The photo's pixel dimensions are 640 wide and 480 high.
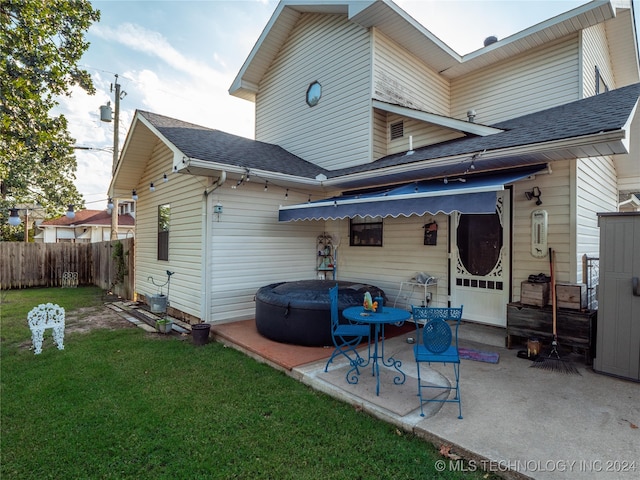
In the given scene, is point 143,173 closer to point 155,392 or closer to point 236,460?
point 155,392

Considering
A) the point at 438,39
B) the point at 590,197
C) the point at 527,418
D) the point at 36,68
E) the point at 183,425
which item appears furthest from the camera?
the point at 36,68

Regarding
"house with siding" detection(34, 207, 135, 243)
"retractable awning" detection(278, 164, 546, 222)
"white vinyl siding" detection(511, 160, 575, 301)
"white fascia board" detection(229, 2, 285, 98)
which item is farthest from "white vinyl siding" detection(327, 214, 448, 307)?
"house with siding" detection(34, 207, 135, 243)

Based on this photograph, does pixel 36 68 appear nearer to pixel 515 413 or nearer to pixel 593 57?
pixel 515 413

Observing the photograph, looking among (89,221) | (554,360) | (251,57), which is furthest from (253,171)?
(89,221)

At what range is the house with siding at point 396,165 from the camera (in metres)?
6.30

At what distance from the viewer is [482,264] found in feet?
24.1

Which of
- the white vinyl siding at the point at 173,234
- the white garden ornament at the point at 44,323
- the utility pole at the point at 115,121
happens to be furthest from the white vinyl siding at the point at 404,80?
the utility pole at the point at 115,121

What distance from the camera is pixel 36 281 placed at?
1608 centimetres

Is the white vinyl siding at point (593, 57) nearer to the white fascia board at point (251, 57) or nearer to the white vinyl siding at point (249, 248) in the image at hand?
the white vinyl siding at point (249, 248)

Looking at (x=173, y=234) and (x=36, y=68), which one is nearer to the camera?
(x=173, y=234)

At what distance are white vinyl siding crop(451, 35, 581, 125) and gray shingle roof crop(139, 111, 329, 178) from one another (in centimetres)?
609

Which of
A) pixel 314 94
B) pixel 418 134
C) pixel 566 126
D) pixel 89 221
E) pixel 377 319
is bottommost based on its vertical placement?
pixel 377 319

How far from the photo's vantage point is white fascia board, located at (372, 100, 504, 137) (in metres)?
7.55

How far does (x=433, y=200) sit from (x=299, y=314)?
3.41 metres
